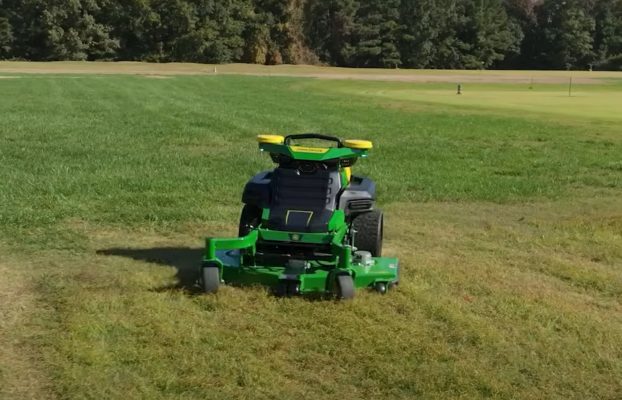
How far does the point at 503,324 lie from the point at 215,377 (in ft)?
5.89

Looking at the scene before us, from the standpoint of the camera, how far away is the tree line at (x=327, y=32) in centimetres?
6925

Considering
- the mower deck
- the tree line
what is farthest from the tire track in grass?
the tree line

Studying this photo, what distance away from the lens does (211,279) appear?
15.8 feet

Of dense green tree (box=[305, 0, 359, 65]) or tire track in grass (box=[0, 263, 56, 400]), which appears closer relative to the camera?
tire track in grass (box=[0, 263, 56, 400])

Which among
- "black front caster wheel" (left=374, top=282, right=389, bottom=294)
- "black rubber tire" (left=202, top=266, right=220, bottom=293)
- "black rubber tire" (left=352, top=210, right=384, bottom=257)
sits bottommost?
"black front caster wheel" (left=374, top=282, right=389, bottom=294)

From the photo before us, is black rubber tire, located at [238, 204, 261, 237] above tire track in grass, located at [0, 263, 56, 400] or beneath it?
above

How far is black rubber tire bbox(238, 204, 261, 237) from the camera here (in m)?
5.55

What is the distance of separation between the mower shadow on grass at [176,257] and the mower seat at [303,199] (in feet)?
2.30

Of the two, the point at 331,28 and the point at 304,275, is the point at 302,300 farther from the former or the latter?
the point at 331,28

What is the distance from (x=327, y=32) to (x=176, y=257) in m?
81.6

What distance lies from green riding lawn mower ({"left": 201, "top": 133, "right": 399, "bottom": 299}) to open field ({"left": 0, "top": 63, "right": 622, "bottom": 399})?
5.3 inches

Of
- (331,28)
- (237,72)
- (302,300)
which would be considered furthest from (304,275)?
(331,28)

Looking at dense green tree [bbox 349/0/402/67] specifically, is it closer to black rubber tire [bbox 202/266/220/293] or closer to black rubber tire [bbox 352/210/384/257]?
black rubber tire [bbox 352/210/384/257]

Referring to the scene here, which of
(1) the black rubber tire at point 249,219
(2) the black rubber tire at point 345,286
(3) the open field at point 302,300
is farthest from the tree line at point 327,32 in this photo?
(2) the black rubber tire at point 345,286
